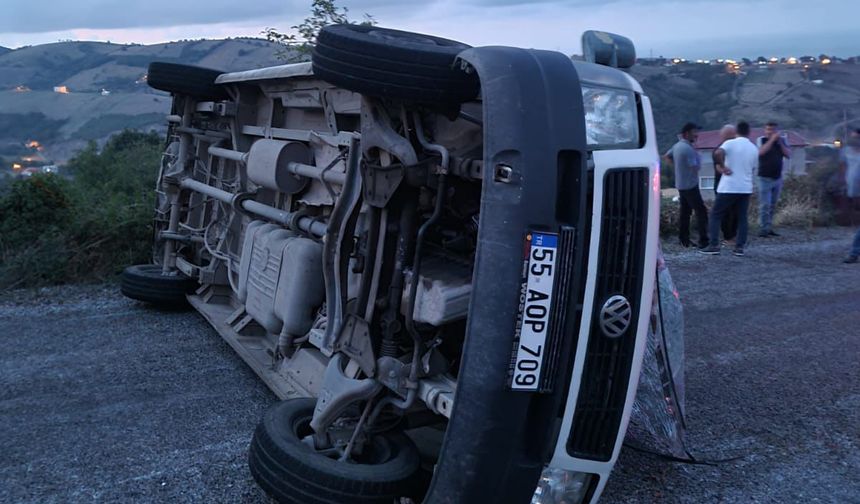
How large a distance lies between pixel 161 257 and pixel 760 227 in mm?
9173

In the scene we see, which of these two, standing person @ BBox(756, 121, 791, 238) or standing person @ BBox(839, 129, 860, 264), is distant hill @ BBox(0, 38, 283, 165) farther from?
standing person @ BBox(839, 129, 860, 264)

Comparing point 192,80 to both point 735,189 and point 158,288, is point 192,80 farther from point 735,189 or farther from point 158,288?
point 735,189

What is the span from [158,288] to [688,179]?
24.9 feet

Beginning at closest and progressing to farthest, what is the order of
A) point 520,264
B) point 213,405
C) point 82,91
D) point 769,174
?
1. point 520,264
2. point 213,405
3. point 769,174
4. point 82,91

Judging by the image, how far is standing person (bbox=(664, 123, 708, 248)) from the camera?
1124cm

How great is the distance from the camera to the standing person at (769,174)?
492 inches

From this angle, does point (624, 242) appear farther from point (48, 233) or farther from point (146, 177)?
point (146, 177)

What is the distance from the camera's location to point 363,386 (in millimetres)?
3424

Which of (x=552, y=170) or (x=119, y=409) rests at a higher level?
(x=552, y=170)

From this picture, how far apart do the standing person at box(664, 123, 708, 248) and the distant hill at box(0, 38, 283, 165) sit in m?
8.69

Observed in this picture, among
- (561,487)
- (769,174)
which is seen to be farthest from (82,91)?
(561,487)

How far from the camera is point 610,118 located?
3.12m

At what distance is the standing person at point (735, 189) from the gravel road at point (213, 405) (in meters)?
2.85

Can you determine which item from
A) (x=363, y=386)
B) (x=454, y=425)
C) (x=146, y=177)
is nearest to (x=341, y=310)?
(x=363, y=386)
